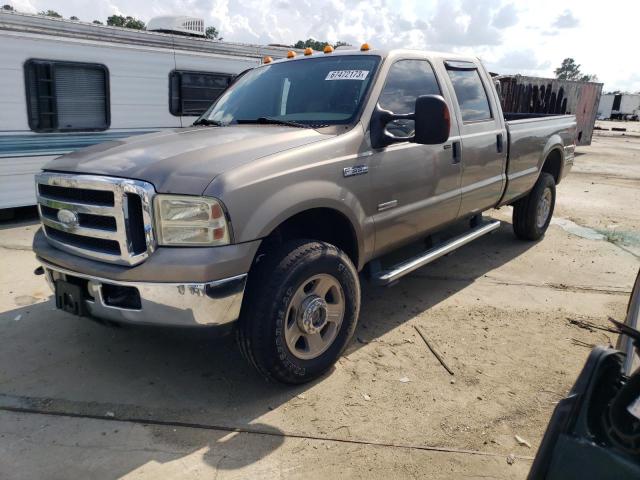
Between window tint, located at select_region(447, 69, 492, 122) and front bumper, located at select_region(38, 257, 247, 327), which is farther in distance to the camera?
window tint, located at select_region(447, 69, 492, 122)

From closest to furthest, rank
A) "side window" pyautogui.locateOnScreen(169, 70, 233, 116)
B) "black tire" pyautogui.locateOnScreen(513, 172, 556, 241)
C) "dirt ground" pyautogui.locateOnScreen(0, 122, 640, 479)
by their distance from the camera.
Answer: "dirt ground" pyautogui.locateOnScreen(0, 122, 640, 479) → "black tire" pyautogui.locateOnScreen(513, 172, 556, 241) → "side window" pyautogui.locateOnScreen(169, 70, 233, 116)

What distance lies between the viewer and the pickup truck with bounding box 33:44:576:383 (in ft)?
8.78

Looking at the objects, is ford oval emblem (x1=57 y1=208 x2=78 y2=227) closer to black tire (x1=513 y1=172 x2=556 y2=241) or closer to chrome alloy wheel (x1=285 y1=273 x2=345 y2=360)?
chrome alloy wheel (x1=285 y1=273 x2=345 y2=360)

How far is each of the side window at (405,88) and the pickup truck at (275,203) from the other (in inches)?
0.6

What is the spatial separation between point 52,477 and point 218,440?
31.0 inches

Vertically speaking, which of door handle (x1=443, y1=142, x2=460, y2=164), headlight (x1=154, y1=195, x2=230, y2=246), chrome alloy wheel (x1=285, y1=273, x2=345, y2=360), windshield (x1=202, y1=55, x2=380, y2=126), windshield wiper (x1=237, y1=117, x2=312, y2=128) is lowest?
chrome alloy wheel (x1=285, y1=273, x2=345, y2=360)

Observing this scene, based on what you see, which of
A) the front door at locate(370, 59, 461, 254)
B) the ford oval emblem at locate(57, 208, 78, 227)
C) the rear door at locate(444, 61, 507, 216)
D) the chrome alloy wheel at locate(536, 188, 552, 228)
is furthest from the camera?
the chrome alloy wheel at locate(536, 188, 552, 228)

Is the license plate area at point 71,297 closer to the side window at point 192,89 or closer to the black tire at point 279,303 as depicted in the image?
the black tire at point 279,303

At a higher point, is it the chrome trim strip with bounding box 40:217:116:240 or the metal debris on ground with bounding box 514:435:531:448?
the chrome trim strip with bounding box 40:217:116:240

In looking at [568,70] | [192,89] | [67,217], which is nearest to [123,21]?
[192,89]

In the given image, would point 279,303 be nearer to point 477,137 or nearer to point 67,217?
point 67,217

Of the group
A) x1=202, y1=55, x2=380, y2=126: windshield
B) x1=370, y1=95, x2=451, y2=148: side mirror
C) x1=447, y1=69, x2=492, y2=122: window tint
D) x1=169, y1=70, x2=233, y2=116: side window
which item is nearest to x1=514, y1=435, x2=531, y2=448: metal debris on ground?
x1=370, y1=95, x2=451, y2=148: side mirror

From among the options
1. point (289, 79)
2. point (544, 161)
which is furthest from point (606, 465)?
point (544, 161)

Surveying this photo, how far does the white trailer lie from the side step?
5423 millimetres
